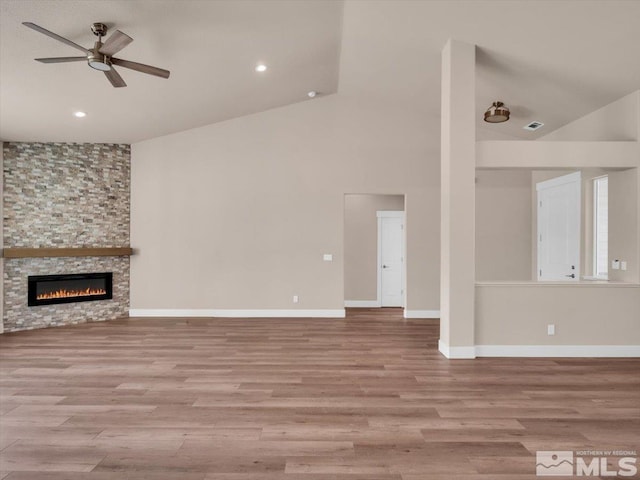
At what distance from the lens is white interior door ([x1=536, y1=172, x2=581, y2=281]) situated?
227 inches

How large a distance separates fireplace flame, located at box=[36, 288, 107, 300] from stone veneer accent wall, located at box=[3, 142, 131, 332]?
154 millimetres

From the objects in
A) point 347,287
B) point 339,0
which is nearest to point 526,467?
point 339,0

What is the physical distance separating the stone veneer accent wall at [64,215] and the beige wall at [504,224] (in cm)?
623

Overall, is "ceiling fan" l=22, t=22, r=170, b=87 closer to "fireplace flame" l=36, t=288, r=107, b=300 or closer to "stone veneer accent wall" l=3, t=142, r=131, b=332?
"stone veneer accent wall" l=3, t=142, r=131, b=332

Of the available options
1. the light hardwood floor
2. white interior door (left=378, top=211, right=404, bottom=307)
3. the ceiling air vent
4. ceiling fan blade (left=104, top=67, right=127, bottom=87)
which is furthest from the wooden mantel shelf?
the ceiling air vent

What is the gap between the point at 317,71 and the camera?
5.78 metres

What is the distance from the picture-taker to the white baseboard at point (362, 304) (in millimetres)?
8461

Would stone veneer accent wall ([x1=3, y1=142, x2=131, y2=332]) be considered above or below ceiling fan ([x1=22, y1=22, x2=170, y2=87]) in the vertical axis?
below

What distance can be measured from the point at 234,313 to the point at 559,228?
5442 millimetres

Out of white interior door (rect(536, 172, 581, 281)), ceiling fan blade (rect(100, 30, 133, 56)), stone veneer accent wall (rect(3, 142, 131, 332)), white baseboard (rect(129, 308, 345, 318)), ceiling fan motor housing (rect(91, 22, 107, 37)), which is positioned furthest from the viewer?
white baseboard (rect(129, 308, 345, 318))

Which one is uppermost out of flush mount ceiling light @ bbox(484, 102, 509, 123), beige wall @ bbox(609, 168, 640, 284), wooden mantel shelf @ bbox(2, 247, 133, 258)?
flush mount ceiling light @ bbox(484, 102, 509, 123)

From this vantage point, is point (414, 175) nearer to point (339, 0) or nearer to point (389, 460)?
point (339, 0)

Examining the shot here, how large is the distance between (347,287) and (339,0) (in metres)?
5.61

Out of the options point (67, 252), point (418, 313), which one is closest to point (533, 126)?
point (418, 313)
